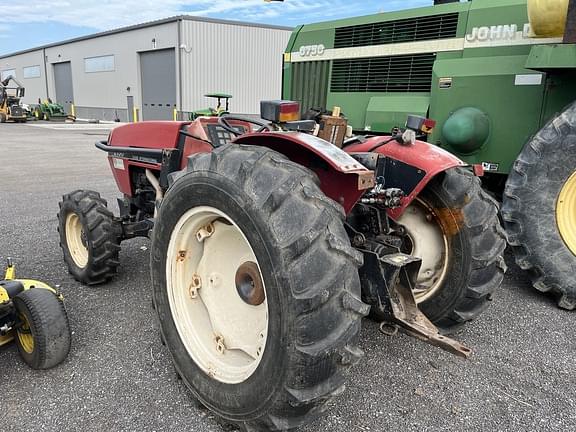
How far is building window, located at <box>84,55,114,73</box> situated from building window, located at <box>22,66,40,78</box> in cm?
1342

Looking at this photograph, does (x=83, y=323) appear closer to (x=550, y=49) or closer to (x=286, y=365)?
(x=286, y=365)

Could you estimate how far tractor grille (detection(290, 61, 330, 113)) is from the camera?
587cm

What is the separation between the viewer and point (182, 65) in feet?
88.1

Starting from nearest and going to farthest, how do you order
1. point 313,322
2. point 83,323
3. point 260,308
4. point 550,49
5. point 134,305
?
point 313,322 < point 260,308 < point 83,323 < point 134,305 < point 550,49

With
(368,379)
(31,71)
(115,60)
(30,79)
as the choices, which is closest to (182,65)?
(115,60)

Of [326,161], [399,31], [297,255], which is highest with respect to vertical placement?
[399,31]

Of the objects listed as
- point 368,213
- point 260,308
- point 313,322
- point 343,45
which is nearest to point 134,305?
point 260,308

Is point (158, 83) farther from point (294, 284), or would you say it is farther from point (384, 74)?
point (294, 284)

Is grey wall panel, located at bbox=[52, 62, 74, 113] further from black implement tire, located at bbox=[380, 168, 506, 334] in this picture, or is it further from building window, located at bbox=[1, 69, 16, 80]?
black implement tire, located at bbox=[380, 168, 506, 334]

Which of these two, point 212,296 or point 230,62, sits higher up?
point 230,62

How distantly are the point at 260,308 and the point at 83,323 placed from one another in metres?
1.67

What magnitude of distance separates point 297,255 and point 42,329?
1693 mm

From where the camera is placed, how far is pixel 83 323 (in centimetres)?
322

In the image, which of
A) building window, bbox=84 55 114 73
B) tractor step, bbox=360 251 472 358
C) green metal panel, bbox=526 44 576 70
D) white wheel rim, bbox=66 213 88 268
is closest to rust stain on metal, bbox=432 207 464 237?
tractor step, bbox=360 251 472 358
